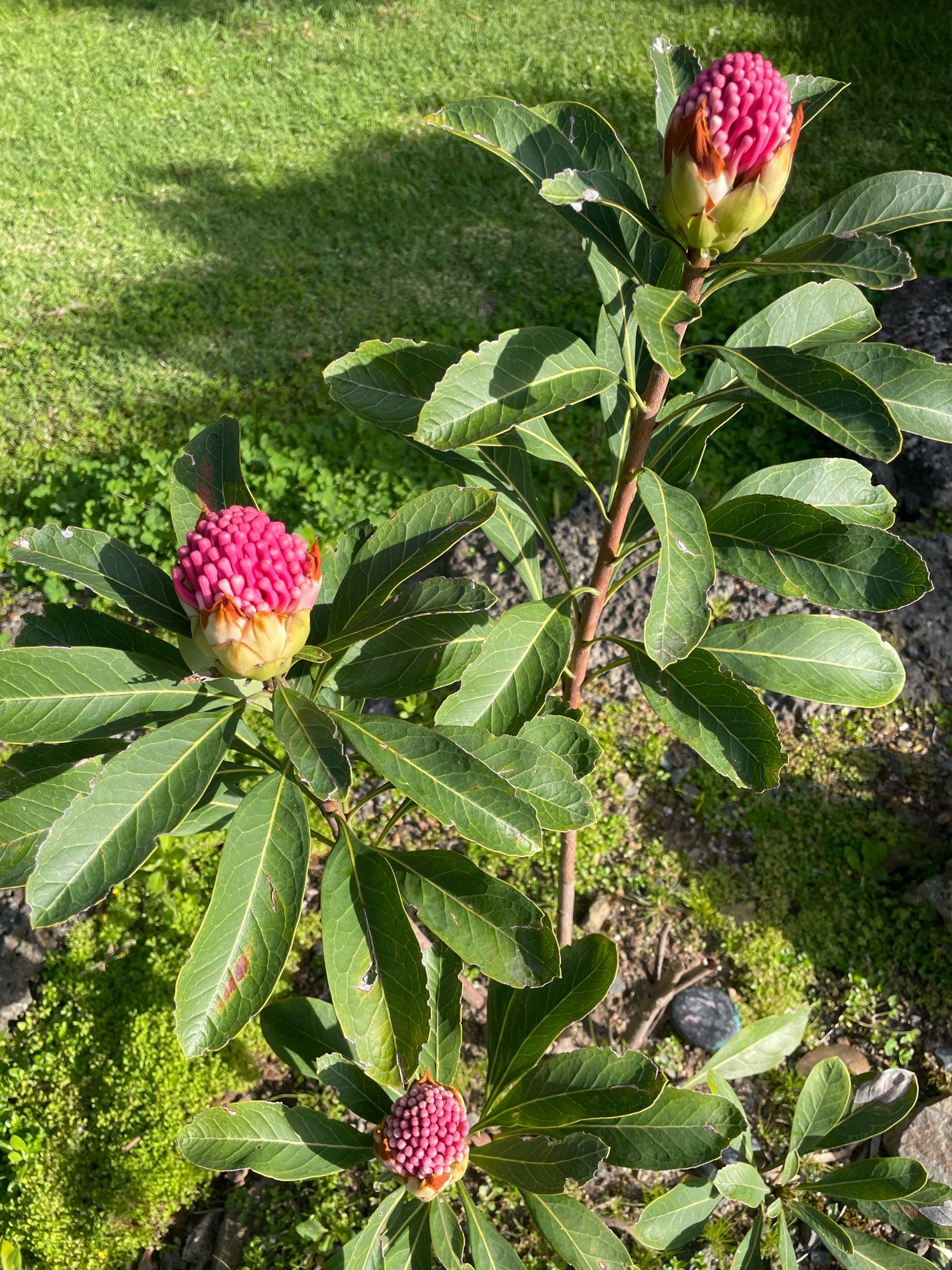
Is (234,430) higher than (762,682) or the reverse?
higher

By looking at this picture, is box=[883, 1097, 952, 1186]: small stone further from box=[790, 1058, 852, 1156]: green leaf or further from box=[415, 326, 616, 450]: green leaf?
box=[415, 326, 616, 450]: green leaf

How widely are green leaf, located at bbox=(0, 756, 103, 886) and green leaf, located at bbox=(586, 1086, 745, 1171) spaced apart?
0.95m

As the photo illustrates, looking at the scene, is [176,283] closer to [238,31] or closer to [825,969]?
[238,31]

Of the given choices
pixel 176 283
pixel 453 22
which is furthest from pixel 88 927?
pixel 453 22

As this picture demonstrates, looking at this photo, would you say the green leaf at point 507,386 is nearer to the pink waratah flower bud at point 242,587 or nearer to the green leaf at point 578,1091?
the pink waratah flower bud at point 242,587

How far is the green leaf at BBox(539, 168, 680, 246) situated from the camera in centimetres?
108

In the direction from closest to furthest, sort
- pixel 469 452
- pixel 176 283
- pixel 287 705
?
pixel 287 705, pixel 469 452, pixel 176 283

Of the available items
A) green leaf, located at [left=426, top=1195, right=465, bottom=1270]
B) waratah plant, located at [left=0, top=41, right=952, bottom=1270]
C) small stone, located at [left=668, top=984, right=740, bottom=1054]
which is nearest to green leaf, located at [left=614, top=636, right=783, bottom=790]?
waratah plant, located at [left=0, top=41, right=952, bottom=1270]

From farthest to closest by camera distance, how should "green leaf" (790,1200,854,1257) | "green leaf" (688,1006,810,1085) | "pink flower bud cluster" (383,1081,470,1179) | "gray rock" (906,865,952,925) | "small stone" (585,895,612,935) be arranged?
"small stone" (585,895,612,935), "gray rock" (906,865,952,925), "green leaf" (688,1006,810,1085), "green leaf" (790,1200,854,1257), "pink flower bud cluster" (383,1081,470,1179)

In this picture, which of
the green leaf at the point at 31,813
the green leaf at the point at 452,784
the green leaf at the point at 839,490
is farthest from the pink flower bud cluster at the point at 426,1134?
the green leaf at the point at 839,490

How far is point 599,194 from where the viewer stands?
1.10 metres

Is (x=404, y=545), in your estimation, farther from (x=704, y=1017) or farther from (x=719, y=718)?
(x=704, y=1017)

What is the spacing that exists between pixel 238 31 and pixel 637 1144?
7328 mm

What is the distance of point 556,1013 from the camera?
159 centimetres
